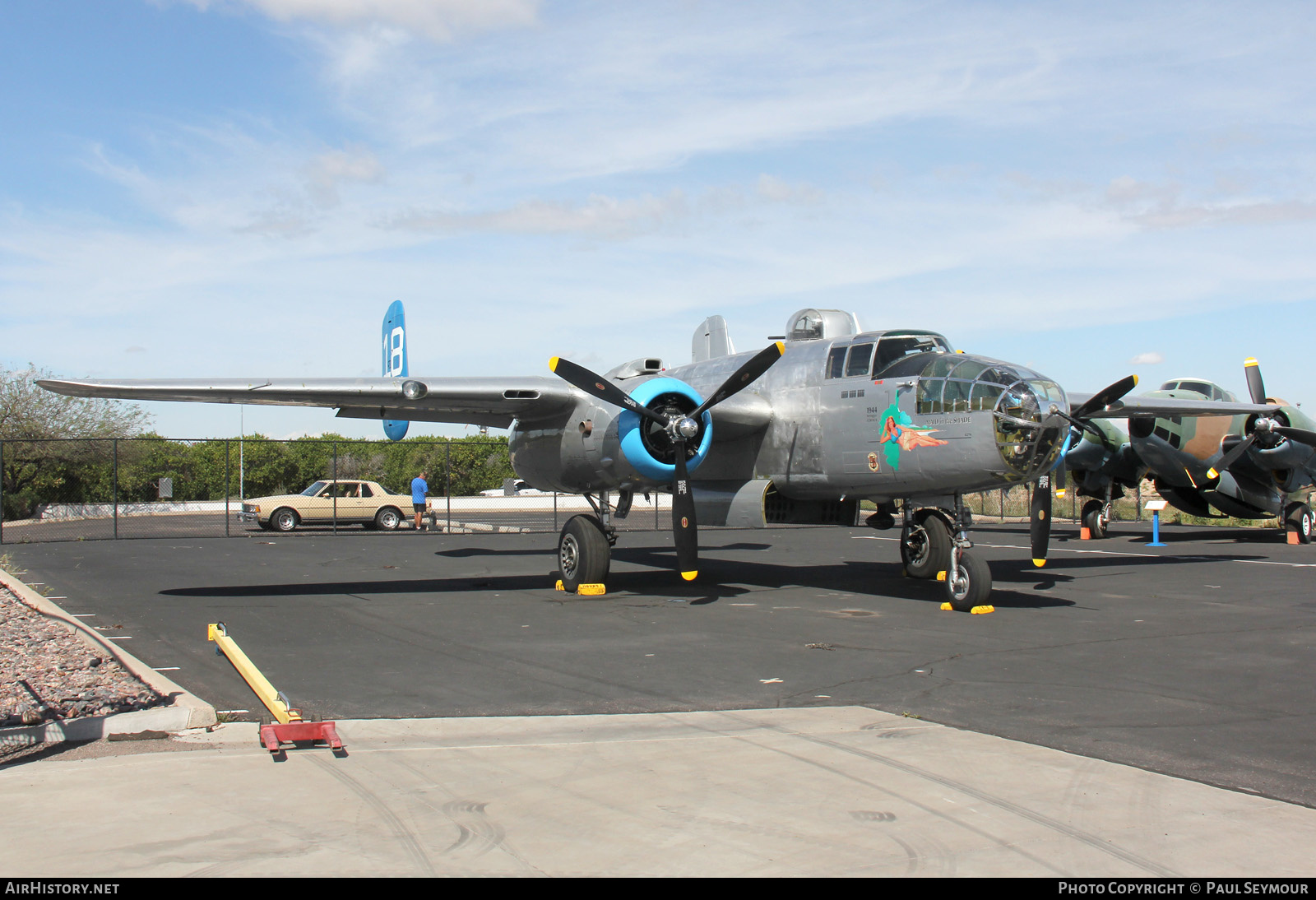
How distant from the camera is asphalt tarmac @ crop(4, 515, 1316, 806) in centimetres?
690

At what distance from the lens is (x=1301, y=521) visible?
24922 millimetres

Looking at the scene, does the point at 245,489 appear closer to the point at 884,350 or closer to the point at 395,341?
the point at 395,341

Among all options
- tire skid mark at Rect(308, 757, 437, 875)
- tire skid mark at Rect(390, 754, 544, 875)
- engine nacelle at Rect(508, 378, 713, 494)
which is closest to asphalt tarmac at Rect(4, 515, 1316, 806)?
tire skid mark at Rect(308, 757, 437, 875)

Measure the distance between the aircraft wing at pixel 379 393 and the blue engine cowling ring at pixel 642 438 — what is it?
1498 mm

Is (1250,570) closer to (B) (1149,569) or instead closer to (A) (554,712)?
(B) (1149,569)

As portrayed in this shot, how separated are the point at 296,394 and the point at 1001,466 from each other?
9.52 metres

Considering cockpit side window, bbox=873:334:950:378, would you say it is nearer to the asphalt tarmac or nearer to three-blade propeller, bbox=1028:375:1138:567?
three-blade propeller, bbox=1028:375:1138:567

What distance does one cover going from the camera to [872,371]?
43.1 feet

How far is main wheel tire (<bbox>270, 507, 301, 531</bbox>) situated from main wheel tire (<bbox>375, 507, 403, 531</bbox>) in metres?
2.60

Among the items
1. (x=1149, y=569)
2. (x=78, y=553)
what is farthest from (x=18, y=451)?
(x=1149, y=569)

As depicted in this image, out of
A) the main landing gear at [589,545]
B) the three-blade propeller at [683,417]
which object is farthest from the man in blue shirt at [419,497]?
the three-blade propeller at [683,417]

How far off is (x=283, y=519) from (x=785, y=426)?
817 inches

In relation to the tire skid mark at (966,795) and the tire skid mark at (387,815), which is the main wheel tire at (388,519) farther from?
the tire skid mark at (387,815)

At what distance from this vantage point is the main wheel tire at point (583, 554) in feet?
47.3
